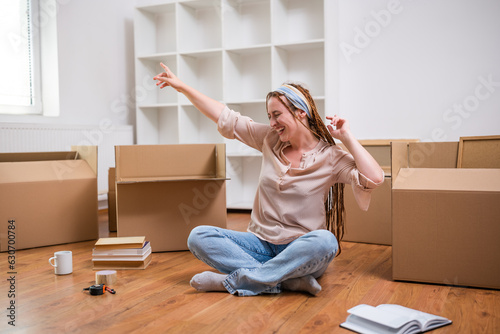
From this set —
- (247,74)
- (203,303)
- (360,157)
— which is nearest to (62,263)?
(203,303)

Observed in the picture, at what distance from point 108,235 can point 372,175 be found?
180 cm

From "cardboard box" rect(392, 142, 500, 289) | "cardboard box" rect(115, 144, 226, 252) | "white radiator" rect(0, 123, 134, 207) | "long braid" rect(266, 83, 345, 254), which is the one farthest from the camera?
"white radiator" rect(0, 123, 134, 207)

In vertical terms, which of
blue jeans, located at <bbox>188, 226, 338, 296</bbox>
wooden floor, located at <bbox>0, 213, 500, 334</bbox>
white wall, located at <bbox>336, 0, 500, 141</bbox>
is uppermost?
white wall, located at <bbox>336, 0, 500, 141</bbox>

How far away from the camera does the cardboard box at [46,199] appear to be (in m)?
2.46

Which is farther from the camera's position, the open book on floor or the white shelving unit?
the white shelving unit

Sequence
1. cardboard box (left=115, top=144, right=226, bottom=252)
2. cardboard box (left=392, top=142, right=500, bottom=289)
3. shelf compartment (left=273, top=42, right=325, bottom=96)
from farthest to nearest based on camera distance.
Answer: shelf compartment (left=273, top=42, right=325, bottom=96)
cardboard box (left=115, top=144, right=226, bottom=252)
cardboard box (left=392, top=142, right=500, bottom=289)

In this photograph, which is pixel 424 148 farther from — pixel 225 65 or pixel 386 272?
pixel 225 65

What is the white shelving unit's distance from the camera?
11.8 ft

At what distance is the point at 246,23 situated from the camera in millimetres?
3842

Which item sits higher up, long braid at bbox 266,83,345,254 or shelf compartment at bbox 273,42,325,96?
shelf compartment at bbox 273,42,325,96

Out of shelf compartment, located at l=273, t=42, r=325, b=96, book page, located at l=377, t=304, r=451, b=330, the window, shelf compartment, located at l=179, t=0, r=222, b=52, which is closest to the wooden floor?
book page, located at l=377, t=304, r=451, b=330

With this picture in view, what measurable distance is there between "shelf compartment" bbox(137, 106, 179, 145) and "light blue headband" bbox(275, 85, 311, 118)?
2.45m

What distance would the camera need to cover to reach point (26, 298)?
169cm

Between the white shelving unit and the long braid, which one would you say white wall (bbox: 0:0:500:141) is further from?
the long braid
